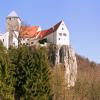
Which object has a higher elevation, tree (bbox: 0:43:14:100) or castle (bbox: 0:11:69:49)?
castle (bbox: 0:11:69:49)

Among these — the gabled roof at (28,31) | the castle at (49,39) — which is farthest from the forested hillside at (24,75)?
the gabled roof at (28,31)

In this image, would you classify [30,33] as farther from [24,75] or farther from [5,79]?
[5,79]

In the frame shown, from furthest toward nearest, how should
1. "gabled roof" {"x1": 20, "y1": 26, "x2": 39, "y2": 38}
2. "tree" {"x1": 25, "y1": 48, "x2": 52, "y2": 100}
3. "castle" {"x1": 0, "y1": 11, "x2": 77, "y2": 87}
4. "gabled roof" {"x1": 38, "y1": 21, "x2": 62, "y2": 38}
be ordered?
"gabled roof" {"x1": 38, "y1": 21, "x2": 62, "y2": 38} → "gabled roof" {"x1": 20, "y1": 26, "x2": 39, "y2": 38} → "castle" {"x1": 0, "y1": 11, "x2": 77, "y2": 87} → "tree" {"x1": 25, "y1": 48, "x2": 52, "y2": 100}

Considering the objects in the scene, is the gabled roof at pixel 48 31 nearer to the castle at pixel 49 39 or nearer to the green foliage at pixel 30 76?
the castle at pixel 49 39

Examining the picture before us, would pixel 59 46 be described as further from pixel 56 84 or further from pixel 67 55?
pixel 56 84

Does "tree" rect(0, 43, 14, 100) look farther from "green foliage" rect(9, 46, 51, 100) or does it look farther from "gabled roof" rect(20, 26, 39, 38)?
"gabled roof" rect(20, 26, 39, 38)

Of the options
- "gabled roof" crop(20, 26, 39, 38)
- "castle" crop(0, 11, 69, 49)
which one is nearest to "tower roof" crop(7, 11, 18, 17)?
"castle" crop(0, 11, 69, 49)

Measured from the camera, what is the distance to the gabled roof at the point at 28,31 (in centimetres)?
8557

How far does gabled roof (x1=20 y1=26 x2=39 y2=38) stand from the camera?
8557 cm

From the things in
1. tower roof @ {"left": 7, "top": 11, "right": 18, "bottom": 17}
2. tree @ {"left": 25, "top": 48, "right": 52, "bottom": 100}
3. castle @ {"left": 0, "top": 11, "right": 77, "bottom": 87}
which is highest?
tower roof @ {"left": 7, "top": 11, "right": 18, "bottom": 17}

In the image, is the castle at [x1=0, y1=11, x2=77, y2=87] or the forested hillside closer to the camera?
the forested hillside

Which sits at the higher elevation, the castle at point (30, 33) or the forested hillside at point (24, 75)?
the castle at point (30, 33)

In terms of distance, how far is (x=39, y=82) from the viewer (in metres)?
46.5

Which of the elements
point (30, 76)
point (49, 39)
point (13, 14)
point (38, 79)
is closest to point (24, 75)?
point (30, 76)
